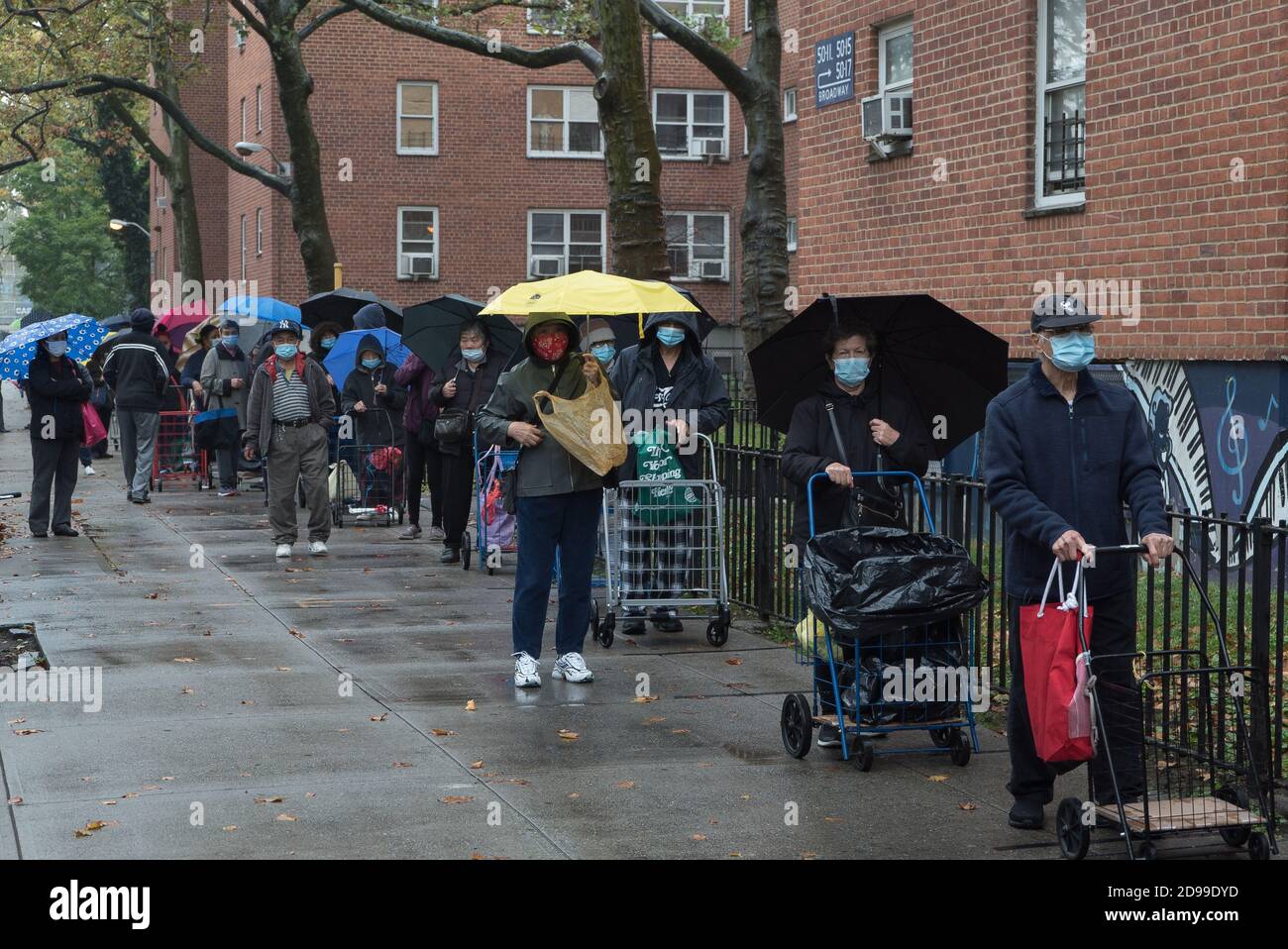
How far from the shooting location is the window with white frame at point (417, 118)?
4131cm

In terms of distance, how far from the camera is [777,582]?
36.2 ft

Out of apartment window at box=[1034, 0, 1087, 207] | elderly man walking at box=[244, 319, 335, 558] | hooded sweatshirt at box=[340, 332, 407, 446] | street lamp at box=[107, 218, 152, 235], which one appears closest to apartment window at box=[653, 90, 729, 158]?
street lamp at box=[107, 218, 152, 235]

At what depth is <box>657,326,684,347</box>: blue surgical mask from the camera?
34.3 ft

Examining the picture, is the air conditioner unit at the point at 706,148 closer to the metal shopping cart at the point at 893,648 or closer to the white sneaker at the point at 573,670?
the white sneaker at the point at 573,670

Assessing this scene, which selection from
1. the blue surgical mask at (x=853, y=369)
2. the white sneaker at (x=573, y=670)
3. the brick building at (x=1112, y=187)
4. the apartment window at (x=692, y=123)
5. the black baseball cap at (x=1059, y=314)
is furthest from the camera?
the apartment window at (x=692, y=123)

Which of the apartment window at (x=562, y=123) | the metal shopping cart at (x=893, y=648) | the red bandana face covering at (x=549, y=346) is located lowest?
the metal shopping cart at (x=893, y=648)

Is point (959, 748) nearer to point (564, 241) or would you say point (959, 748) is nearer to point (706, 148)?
point (564, 241)

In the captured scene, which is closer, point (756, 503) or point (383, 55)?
point (756, 503)

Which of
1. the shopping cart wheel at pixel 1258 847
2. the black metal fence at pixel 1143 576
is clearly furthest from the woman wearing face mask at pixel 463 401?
the shopping cart wheel at pixel 1258 847

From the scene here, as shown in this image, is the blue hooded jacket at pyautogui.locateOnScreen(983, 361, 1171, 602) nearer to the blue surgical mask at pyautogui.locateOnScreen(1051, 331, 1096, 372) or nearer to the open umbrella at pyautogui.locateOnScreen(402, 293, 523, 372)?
the blue surgical mask at pyautogui.locateOnScreen(1051, 331, 1096, 372)

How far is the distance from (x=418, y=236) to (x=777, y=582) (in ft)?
104

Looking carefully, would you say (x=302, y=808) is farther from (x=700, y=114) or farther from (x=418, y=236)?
(x=700, y=114)

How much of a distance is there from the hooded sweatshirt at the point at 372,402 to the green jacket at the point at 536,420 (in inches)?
339
